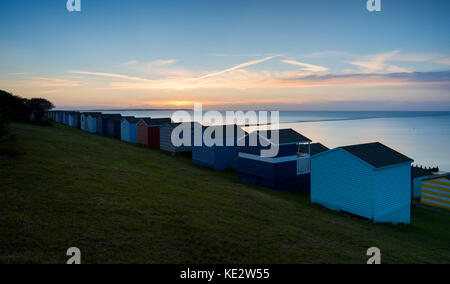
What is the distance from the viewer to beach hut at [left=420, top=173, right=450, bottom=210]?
78.6 ft

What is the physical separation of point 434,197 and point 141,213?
25529 mm

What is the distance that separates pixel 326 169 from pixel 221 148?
13.2 metres

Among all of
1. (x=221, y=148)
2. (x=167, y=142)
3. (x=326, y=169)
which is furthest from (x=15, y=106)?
(x=326, y=169)

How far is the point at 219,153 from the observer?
2941 centimetres

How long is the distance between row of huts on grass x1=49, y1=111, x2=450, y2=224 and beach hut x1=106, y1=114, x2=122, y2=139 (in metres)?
13.4

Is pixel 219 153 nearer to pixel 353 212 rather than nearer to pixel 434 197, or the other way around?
pixel 353 212

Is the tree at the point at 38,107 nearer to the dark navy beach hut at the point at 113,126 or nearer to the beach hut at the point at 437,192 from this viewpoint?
the dark navy beach hut at the point at 113,126

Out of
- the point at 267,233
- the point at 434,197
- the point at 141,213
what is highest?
the point at 141,213

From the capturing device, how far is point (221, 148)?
2961cm

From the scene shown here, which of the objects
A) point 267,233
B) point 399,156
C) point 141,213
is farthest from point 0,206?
point 399,156

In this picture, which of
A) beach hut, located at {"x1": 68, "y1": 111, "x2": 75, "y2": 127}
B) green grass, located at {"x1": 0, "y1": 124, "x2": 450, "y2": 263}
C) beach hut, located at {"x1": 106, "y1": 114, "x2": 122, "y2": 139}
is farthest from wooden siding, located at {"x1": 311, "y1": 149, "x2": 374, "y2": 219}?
beach hut, located at {"x1": 68, "y1": 111, "x2": 75, "y2": 127}

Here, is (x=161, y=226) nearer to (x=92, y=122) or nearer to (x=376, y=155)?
(x=376, y=155)

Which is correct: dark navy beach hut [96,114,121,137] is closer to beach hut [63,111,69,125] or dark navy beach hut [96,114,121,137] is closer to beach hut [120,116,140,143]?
beach hut [120,116,140,143]

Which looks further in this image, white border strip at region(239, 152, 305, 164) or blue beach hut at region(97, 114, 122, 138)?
blue beach hut at region(97, 114, 122, 138)
